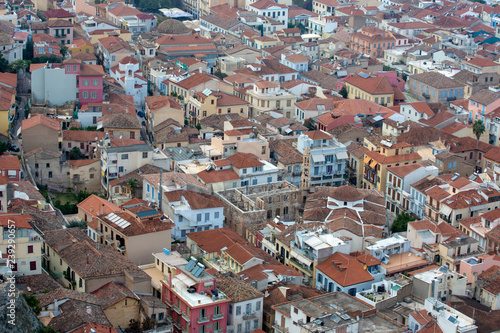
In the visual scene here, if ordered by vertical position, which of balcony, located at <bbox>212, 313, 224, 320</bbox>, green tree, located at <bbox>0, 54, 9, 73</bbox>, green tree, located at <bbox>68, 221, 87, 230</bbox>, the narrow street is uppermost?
green tree, located at <bbox>0, 54, 9, 73</bbox>

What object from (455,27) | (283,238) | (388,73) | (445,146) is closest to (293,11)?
(455,27)

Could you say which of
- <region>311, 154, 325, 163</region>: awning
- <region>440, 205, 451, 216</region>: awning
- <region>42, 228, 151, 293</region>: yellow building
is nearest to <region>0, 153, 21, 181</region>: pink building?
<region>42, 228, 151, 293</region>: yellow building

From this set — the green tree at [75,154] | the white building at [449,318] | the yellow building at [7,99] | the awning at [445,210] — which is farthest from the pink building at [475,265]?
the yellow building at [7,99]

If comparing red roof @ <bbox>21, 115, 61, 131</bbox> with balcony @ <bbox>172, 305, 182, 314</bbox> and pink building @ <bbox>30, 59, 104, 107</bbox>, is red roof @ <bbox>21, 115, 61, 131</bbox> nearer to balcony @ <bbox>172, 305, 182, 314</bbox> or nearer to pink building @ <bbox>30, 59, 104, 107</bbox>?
pink building @ <bbox>30, 59, 104, 107</bbox>

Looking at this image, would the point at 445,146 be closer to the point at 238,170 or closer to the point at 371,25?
the point at 238,170

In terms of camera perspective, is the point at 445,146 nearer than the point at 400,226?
No

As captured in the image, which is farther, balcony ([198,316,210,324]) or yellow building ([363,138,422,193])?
yellow building ([363,138,422,193])
